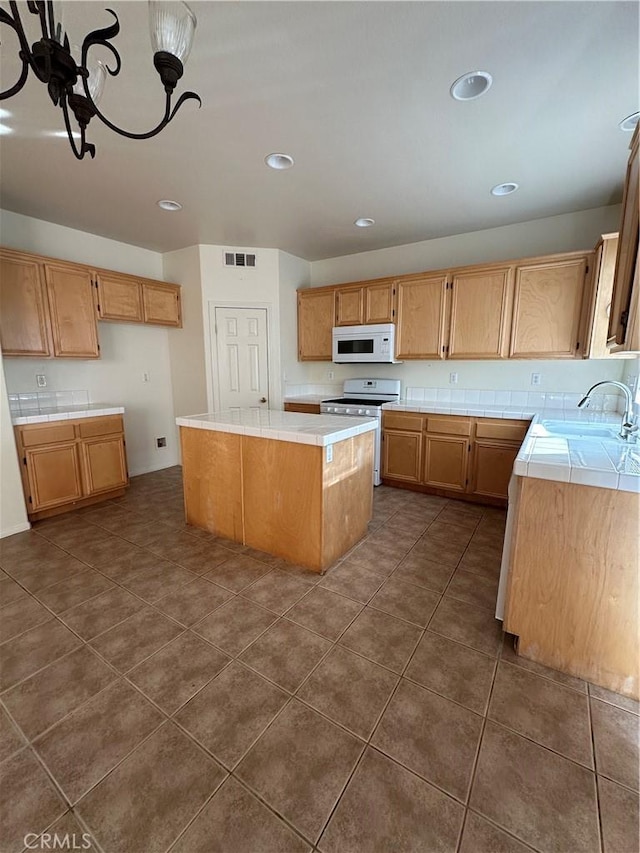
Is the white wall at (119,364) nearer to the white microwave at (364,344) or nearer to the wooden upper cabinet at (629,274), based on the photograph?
the white microwave at (364,344)

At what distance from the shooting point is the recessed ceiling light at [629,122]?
1.94m

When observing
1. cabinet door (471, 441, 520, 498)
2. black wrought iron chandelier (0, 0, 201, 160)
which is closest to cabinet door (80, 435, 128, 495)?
black wrought iron chandelier (0, 0, 201, 160)

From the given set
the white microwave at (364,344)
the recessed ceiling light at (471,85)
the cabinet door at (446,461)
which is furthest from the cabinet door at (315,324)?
the recessed ceiling light at (471,85)

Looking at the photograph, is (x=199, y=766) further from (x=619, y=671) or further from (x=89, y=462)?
(x=89, y=462)

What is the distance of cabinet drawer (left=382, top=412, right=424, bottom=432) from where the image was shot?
12.0 ft

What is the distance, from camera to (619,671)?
4.91ft

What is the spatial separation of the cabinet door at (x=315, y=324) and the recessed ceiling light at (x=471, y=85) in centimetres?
255

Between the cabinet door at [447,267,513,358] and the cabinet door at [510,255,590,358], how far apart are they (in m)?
0.08

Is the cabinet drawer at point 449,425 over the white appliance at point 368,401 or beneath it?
beneath

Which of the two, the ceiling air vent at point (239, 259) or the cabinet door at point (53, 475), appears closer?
the cabinet door at point (53, 475)

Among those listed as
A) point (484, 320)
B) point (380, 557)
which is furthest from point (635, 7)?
point (380, 557)

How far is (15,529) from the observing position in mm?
2885

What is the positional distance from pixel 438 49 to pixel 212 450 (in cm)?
250

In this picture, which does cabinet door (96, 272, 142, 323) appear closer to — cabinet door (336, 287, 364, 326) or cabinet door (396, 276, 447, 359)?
cabinet door (336, 287, 364, 326)
